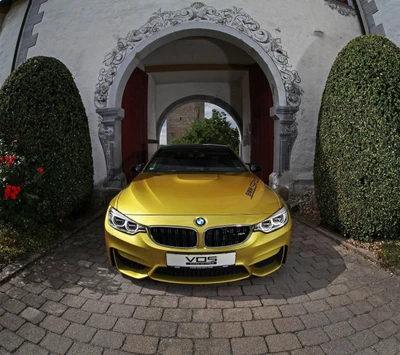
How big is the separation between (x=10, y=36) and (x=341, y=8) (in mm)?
7664

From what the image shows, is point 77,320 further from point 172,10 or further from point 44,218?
point 172,10

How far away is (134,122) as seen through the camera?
652cm

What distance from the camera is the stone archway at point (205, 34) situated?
16.8 feet

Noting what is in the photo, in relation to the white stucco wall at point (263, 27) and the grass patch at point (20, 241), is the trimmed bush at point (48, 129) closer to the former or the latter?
the grass patch at point (20, 241)

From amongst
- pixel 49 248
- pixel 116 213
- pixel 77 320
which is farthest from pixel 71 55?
pixel 77 320

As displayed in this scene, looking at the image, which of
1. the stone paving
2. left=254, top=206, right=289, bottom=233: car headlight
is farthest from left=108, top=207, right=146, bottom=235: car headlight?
left=254, top=206, right=289, bottom=233: car headlight

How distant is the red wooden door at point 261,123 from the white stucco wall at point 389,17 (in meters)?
2.51

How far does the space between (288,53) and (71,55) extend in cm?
448

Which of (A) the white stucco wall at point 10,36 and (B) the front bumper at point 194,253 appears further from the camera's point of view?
(A) the white stucco wall at point 10,36

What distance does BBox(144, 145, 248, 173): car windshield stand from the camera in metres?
3.52

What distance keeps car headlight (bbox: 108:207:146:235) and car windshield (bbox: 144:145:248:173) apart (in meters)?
1.22

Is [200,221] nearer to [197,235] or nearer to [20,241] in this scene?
[197,235]

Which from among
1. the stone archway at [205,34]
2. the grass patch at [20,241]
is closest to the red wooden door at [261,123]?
the stone archway at [205,34]

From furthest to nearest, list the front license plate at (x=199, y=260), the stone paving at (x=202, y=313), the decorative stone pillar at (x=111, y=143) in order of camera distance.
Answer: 1. the decorative stone pillar at (x=111, y=143)
2. the front license plate at (x=199, y=260)
3. the stone paving at (x=202, y=313)
